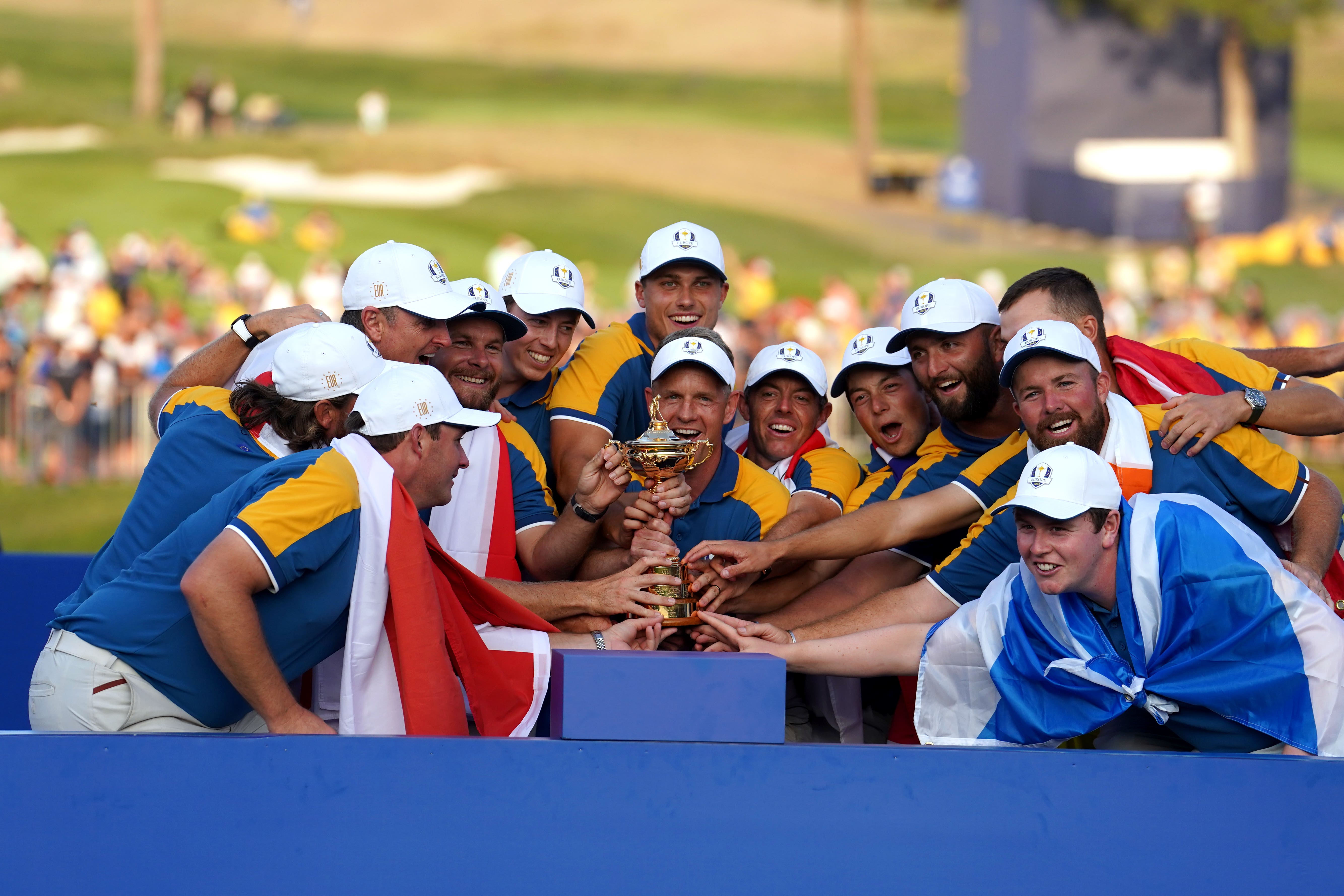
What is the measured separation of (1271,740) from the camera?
3.98 metres

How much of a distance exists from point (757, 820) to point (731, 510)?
5.48 ft

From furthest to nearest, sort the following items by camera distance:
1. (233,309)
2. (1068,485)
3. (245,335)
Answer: (233,309), (245,335), (1068,485)

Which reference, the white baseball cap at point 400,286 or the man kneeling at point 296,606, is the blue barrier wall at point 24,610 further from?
the man kneeling at point 296,606

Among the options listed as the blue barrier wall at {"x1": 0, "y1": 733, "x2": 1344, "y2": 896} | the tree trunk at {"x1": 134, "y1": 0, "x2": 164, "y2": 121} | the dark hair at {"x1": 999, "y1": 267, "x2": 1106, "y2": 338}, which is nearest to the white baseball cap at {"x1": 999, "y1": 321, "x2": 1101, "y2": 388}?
the dark hair at {"x1": 999, "y1": 267, "x2": 1106, "y2": 338}

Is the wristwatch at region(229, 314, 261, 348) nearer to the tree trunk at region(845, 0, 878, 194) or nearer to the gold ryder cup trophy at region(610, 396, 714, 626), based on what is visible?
the gold ryder cup trophy at region(610, 396, 714, 626)

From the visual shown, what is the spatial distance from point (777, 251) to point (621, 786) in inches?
1099

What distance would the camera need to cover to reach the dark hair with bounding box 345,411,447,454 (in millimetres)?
4051

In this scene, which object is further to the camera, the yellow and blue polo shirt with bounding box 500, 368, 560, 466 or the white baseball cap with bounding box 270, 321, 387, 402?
the yellow and blue polo shirt with bounding box 500, 368, 560, 466

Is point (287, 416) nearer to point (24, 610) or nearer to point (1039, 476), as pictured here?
point (1039, 476)

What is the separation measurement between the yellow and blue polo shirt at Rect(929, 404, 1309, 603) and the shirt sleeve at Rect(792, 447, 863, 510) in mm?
702

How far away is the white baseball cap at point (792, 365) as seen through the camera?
5617 mm

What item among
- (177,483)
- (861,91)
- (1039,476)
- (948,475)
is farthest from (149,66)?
(1039,476)

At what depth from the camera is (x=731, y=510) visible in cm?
513

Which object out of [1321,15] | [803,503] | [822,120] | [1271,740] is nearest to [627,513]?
[803,503]
